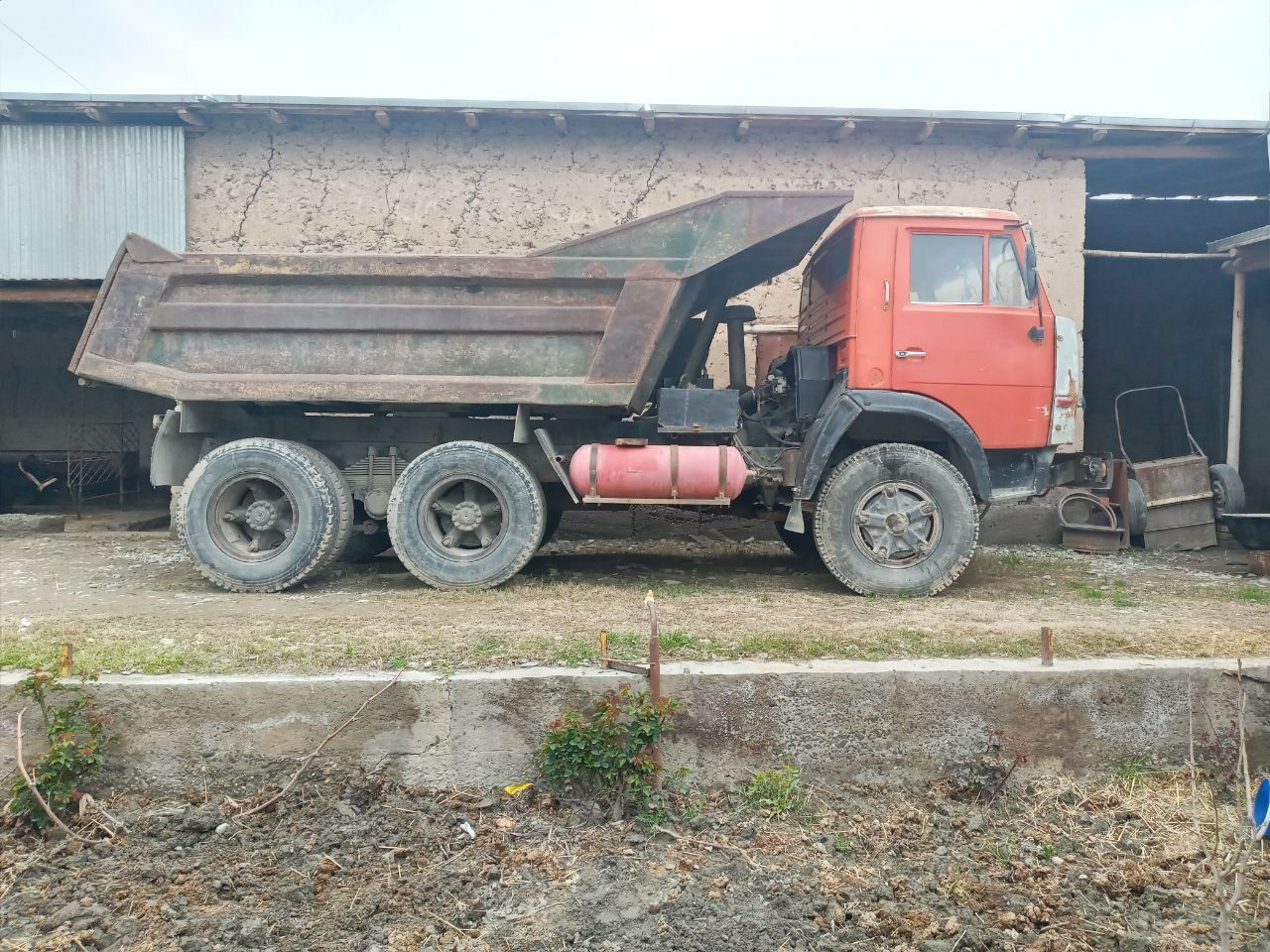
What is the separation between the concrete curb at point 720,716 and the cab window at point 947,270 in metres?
2.66

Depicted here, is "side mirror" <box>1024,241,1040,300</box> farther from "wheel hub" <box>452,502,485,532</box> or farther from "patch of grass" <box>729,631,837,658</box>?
"wheel hub" <box>452,502,485,532</box>

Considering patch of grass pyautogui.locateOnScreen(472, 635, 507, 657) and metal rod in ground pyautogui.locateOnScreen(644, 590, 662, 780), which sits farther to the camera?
patch of grass pyautogui.locateOnScreen(472, 635, 507, 657)

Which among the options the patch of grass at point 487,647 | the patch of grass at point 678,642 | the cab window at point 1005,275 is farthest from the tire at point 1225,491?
the patch of grass at point 487,647

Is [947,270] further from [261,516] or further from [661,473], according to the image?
[261,516]

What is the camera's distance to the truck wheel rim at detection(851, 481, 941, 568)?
531cm

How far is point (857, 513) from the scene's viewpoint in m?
5.34

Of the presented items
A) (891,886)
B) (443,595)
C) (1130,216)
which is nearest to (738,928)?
(891,886)

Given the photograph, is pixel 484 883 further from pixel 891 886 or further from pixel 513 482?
pixel 513 482

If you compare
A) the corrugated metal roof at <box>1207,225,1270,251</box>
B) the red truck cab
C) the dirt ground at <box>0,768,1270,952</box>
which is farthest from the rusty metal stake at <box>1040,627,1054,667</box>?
the corrugated metal roof at <box>1207,225,1270,251</box>

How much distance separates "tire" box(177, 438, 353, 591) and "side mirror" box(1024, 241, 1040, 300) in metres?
4.79

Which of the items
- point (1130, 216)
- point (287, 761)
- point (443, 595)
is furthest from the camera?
point (1130, 216)

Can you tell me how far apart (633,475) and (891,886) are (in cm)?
302

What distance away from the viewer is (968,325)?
5.31 meters

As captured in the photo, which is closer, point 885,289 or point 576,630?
point 576,630
